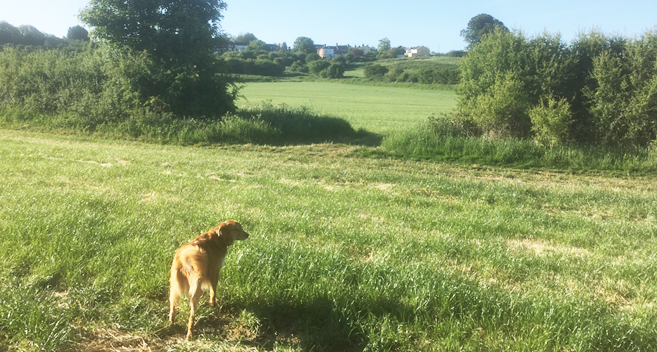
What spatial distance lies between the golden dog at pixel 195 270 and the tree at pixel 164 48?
16.0 meters

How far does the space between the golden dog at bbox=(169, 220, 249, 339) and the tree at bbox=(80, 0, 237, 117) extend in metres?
16.0

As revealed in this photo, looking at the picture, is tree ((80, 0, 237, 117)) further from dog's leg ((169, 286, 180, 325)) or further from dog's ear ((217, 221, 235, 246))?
dog's leg ((169, 286, 180, 325))

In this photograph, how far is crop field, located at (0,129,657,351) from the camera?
11.0ft

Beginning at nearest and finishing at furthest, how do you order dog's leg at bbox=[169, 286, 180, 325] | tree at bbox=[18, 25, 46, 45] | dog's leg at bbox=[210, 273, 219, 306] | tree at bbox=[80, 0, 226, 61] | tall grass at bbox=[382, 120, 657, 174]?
dog's leg at bbox=[169, 286, 180, 325] < dog's leg at bbox=[210, 273, 219, 306] < tall grass at bbox=[382, 120, 657, 174] < tree at bbox=[80, 0, 226, 61] < tree at bbox=[18, 25, 46, 45]

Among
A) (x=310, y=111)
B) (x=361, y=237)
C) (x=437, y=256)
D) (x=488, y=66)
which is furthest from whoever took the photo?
(x=310, y=111)

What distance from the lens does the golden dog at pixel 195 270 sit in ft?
10.9

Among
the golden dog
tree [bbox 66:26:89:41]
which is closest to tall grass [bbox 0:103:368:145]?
the golden dog

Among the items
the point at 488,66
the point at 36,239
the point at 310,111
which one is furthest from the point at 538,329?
the point at 310,111

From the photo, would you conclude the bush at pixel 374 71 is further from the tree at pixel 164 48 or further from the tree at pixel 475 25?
the tree at pixel 164 48

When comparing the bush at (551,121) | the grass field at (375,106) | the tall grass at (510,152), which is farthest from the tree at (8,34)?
the bush at (551,121)

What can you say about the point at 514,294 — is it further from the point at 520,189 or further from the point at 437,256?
the point at 520,189

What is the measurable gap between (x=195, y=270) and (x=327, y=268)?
1.33 m

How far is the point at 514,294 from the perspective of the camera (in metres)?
4.00

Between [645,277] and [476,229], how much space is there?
2003 mm
